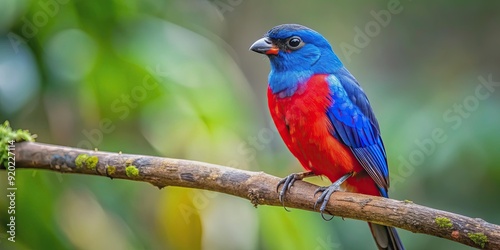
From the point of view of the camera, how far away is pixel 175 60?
12.7ft

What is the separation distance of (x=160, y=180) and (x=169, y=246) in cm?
87

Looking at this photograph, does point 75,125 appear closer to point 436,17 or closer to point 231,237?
point 231,237

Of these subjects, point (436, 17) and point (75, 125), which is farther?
point (436, 17)

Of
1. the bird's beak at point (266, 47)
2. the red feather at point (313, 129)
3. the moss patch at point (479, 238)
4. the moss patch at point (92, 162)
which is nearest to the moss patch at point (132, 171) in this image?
the moss patch at point (92, 162)

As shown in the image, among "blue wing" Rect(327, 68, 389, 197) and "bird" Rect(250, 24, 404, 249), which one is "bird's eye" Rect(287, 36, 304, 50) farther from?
"blue wing" Rect(327, 68, 389, 197)

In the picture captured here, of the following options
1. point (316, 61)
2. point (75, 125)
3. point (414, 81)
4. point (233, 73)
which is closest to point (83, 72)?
point (75, 125)

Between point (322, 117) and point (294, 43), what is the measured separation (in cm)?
47

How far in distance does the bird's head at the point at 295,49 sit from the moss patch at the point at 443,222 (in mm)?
1249

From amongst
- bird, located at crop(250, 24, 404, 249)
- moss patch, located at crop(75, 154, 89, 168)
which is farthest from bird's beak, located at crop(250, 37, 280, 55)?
moss patch, located at crop(75, 154, 89, 168)

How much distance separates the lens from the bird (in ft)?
10.7

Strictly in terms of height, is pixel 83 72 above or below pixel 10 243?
above

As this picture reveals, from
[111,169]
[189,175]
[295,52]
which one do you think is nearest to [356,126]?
[295,52]

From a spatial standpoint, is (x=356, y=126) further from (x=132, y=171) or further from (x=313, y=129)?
(x=132, y=171)

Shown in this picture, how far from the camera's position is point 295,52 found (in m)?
3.46
